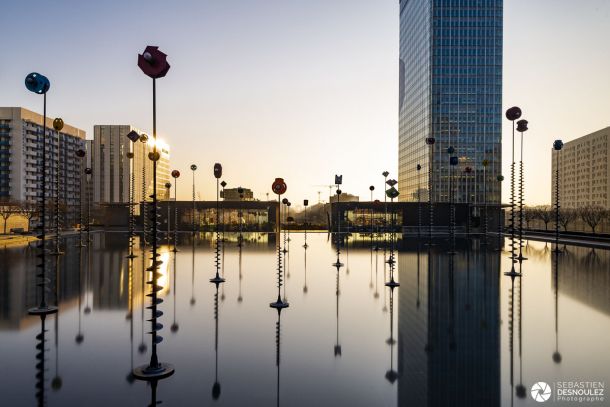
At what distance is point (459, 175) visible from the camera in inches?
4700

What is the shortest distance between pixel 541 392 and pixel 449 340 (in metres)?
3.77

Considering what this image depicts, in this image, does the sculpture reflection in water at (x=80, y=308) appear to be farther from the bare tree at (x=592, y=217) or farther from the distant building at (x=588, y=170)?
the distant building at (x=588, y=170)

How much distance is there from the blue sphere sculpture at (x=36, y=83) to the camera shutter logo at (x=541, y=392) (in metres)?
19.5

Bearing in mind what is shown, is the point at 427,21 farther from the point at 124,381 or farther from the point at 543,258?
the point at 124,381

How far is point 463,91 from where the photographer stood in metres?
117

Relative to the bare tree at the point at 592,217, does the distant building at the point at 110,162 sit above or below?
above

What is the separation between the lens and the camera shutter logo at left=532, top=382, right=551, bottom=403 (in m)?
9.20

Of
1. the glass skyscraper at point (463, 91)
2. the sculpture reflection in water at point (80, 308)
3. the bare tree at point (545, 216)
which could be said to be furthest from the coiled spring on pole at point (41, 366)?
the glass skyscraper at point (463, 91)

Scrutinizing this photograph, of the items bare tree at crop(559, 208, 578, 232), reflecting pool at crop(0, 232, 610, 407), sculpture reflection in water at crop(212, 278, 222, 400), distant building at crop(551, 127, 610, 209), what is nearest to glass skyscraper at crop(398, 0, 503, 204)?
bare tree at crop(559, 208, 578, 232)

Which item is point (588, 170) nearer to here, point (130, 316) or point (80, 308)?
point (130, 316)

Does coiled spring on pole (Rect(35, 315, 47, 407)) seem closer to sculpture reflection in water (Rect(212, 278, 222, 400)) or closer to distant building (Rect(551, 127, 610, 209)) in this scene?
sculpture reflection in water (Rect(212, 278, 222, 400))

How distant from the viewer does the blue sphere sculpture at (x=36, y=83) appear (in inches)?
663

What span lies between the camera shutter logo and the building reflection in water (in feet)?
2.51

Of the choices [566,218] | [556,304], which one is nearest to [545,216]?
[566,218]
